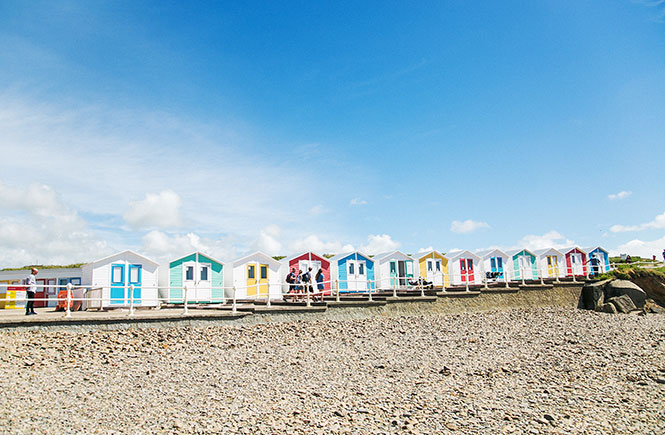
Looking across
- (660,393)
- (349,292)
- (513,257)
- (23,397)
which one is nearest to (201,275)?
(349,292)

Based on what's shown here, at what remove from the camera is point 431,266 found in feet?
108

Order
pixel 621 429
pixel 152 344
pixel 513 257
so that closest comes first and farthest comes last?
pixel 621 429
pixel 152 344
pixel 513 257

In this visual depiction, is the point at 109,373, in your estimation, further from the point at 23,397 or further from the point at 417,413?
the point at 417,413

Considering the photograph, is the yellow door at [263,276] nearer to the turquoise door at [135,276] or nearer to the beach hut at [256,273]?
the beach hut at [256,273]

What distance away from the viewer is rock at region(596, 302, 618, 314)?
24123 mm

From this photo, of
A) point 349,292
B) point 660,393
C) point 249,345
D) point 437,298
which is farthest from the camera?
point 349,292

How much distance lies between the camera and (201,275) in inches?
998

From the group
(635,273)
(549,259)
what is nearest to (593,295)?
(635,273)

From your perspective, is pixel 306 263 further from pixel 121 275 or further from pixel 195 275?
pixel 121 275

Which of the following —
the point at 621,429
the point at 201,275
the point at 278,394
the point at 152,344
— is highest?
the point at 201,275

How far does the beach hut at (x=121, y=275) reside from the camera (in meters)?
22.8

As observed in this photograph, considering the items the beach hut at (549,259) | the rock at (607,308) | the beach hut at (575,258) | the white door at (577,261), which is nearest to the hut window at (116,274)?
the rock at (607,308)

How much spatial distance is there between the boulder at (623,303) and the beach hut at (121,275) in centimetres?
2418

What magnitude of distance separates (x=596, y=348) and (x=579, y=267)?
27974 millimetres
